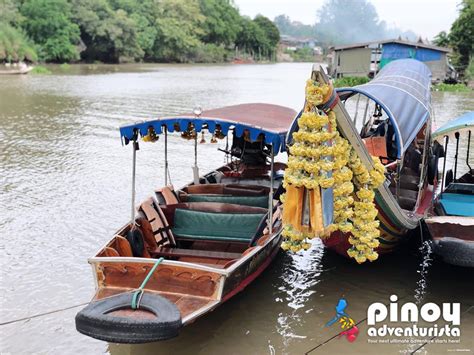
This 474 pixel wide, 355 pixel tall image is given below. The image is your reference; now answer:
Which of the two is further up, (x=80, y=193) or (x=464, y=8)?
(x=464, y=8)

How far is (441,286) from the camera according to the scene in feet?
18.5

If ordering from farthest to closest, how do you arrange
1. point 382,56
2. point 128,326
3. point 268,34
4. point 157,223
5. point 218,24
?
point 268,34
point 218,24
point 382,56
point 157,223
point 128,326

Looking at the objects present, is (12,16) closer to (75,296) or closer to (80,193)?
(80,193)

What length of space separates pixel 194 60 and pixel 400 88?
5721 centimetres

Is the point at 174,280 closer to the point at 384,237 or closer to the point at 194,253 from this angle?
the point at 194,253

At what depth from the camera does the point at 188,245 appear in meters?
5.93

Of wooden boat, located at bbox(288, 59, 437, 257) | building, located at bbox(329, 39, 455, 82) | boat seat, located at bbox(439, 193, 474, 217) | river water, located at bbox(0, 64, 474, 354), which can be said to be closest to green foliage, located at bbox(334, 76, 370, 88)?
building, located at bbox(329, 39, 455, 82)

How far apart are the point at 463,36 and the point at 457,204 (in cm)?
2357

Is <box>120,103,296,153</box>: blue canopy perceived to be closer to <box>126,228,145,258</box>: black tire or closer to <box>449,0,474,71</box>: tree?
<box>126,228,145,258</box>: black tire

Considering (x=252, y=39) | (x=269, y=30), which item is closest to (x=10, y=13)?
(x=252, y=39)

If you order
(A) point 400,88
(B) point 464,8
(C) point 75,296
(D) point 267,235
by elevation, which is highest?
(B) point 464,8

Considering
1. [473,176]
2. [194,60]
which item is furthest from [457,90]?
[194,60]

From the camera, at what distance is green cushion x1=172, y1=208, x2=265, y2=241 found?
5684mm

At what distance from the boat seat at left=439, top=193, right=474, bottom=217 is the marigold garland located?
1.54 m
